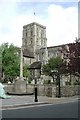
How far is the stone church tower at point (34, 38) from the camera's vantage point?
12821 centimetres

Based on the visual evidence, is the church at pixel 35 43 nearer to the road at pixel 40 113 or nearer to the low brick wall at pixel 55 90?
the low brick wall at pixel 55 90

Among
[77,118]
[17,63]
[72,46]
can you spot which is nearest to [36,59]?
[17,63]

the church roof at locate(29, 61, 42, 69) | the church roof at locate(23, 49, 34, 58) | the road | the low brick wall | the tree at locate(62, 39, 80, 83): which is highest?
the church roof at locate(23, 49, 34, 58)

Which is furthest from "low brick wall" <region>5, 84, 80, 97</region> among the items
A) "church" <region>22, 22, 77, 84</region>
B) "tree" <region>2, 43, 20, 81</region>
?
"church" <region>22, 22, 77, 84</region>

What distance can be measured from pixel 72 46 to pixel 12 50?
1430 inches

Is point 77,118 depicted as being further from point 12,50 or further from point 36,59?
point 36,59

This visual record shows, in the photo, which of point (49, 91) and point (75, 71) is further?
point (75, 71)

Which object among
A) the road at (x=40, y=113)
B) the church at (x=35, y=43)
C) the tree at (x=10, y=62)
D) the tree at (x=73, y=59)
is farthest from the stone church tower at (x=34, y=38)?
the road at (x=40, y=113)

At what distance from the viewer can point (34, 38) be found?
5054 inches

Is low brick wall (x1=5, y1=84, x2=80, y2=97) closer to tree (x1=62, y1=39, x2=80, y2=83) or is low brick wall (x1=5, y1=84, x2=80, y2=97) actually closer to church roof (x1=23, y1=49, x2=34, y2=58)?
tree (x1=62, y1=39, x2=80, y2=83)

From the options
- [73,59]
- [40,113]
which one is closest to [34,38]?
[73,59]

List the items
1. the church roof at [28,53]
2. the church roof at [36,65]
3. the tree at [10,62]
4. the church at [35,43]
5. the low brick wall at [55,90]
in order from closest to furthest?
the low brick wall at [55,90]
the tree at [10,62]
the church roof at [36,65]
the church roof at [28,53]
the church at [35,43]

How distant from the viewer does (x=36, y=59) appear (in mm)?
124438

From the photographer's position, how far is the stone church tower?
12821 cm
